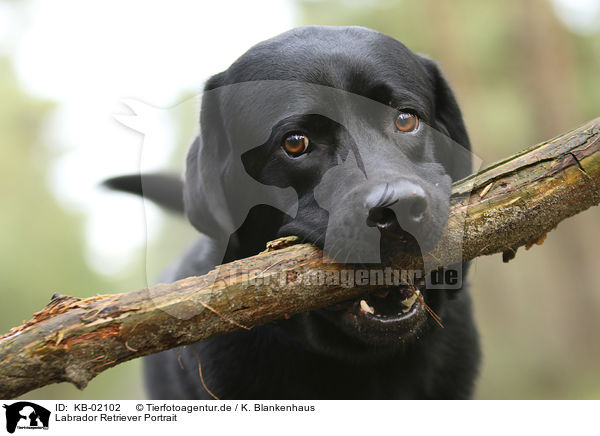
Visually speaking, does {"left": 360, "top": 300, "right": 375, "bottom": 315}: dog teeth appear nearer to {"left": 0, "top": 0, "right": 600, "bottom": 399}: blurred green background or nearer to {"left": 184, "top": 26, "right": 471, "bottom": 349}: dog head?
{"left": 184, "top": 26, "right": 471, "bottom": 349}: dog head

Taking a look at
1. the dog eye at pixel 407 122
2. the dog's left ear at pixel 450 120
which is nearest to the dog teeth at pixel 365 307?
the dog eye at pixel 407 122

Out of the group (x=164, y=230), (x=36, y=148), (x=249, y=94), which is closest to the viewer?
(x=249, y=94)

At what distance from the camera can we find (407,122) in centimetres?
278

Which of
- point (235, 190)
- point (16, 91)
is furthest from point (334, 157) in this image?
point (16, 91)

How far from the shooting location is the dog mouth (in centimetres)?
239

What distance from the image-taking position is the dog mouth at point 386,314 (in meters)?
2.39

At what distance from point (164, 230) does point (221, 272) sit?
254 centimetres

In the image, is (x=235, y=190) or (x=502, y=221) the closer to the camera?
(x=502, y=221)

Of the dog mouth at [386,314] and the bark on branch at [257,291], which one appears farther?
the dog mouth at [386,314]

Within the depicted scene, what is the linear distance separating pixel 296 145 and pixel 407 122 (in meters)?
0.60

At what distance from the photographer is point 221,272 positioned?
2.14 m
